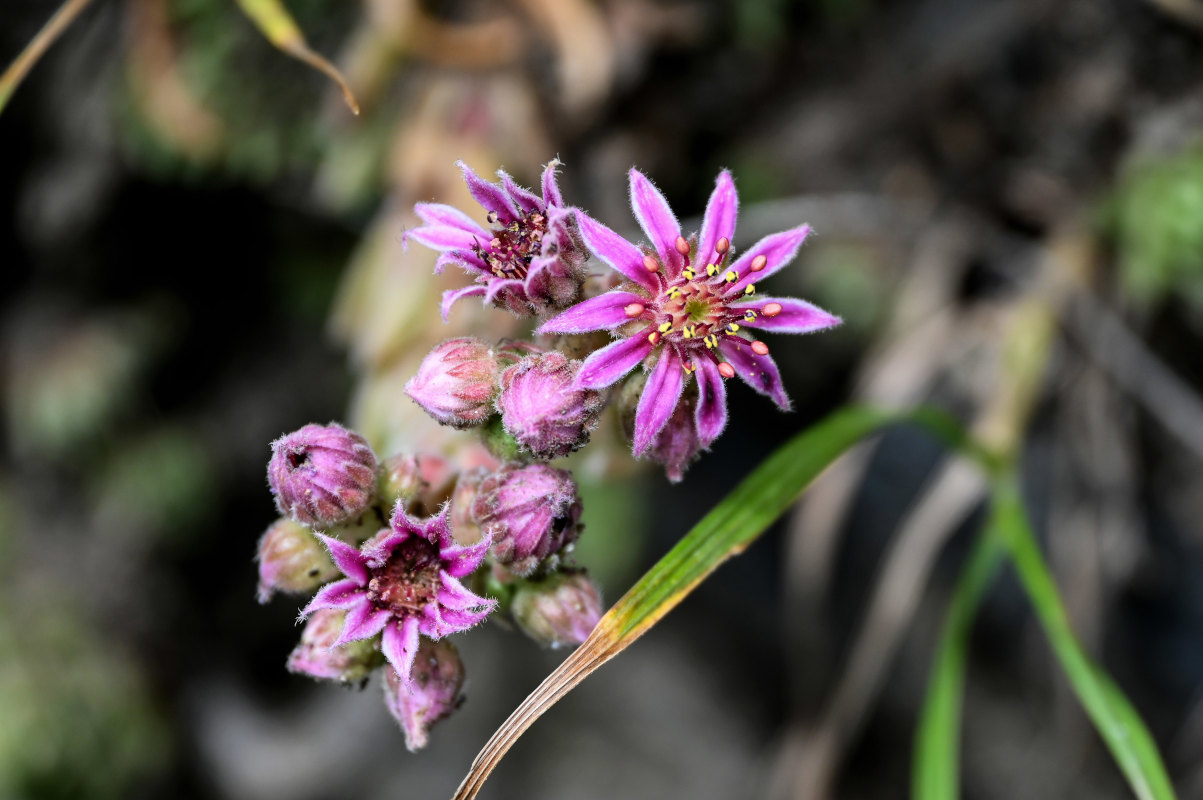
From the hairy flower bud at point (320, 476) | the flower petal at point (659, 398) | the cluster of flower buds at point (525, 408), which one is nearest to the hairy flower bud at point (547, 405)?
the cluster of flower buds at point (525, 408)

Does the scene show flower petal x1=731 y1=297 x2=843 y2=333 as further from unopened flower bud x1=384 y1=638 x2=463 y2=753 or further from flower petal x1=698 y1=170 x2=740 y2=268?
unopened flower bud x1=384 y1=638 x2=463 y2=753

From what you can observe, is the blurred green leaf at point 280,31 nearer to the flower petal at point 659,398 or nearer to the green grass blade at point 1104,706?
the flower petal at point 659,398

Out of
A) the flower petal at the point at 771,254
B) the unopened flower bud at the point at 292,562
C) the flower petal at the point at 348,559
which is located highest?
the unopened flower bud at the point at 292,562

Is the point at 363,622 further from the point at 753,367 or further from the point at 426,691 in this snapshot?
the point at 753,367

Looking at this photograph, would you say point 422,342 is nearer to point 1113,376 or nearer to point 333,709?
point 1113,376

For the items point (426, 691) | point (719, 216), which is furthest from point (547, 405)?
point (426, 691)

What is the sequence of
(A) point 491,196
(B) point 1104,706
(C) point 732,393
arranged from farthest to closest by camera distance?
(C) point 732,393 → (B) point 1104,706 → (A) point 491,196

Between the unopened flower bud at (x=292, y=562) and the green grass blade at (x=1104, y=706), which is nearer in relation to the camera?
the unopened flower bud at (x=292, y=562)

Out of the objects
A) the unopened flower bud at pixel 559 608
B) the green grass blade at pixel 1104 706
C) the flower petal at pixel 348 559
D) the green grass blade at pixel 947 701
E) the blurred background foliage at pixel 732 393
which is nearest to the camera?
the flower petal at pixel 348 559
